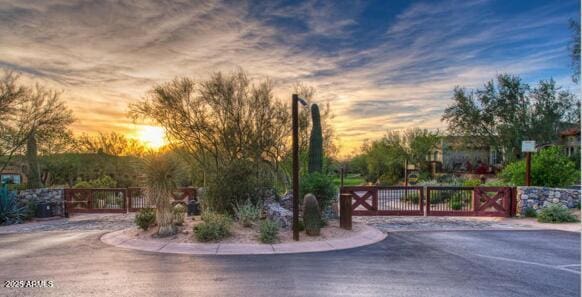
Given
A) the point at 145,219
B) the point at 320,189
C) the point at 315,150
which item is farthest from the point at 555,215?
the point at 145,219

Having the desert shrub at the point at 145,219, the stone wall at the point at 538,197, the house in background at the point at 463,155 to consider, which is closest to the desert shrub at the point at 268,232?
the desert shrub at the point at 145,219

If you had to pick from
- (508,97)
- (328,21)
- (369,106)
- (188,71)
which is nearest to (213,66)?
(188,71)

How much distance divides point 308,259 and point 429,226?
6007 mm

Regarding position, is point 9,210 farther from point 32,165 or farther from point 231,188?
point 231,188

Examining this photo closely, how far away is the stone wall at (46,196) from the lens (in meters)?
13.9

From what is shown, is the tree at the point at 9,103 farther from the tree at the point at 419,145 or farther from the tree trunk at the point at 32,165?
the tree at the point at 419,145

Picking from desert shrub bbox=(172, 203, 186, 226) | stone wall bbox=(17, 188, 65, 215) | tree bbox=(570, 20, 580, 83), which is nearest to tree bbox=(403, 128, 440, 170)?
tree bbox=(570, 20, 580, 83)

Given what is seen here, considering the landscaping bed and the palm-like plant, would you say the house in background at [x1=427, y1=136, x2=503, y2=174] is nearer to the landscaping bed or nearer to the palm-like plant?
the landscaping bed

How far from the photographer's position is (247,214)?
30.8 ft

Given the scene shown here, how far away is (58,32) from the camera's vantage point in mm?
11672

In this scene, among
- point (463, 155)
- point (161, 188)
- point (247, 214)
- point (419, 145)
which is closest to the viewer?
point (161, 188)

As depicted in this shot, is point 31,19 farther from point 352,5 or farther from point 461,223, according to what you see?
point 461,223

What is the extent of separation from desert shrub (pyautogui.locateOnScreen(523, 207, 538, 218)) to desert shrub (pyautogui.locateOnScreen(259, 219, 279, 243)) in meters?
10.5

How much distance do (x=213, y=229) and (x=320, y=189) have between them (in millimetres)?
3775
